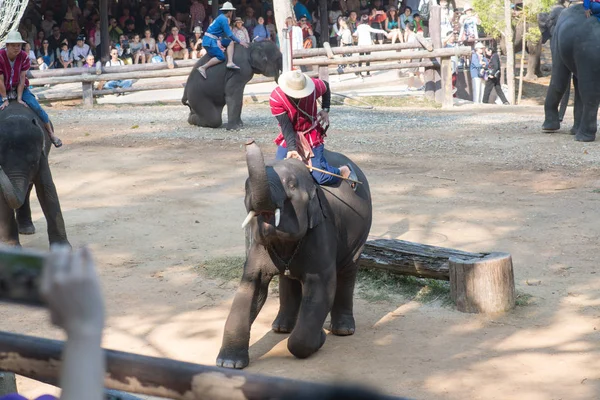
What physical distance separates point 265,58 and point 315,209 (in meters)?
9.55

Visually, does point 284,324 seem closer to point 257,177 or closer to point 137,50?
point 257,177

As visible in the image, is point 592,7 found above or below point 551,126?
above

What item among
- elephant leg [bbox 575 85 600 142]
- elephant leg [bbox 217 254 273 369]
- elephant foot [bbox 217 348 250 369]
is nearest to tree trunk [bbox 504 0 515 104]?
elephant leg [bbox 575 85 600 142]

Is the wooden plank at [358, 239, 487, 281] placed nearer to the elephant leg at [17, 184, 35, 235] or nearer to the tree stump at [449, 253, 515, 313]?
the tree stump at [449, 253, 515, 313]

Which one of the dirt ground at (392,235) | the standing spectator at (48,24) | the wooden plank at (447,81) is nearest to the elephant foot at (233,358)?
the dirt ground at (392,235)

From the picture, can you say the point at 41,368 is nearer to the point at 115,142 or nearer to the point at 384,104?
the point at 115,142

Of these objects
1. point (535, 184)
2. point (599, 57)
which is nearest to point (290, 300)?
point (535, 184)

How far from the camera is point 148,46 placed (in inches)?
890

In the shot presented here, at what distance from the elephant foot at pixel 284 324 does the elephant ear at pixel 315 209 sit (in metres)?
0.84

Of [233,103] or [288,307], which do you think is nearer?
[288,307]

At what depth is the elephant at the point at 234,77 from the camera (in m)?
14.8

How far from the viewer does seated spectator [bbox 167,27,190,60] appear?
22656 millimetres

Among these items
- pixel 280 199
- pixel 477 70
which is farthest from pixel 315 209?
pixel 477 70

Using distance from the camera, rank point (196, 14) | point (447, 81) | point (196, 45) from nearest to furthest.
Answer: point (447, 81) → point (196, 45) → point (196, 14)
